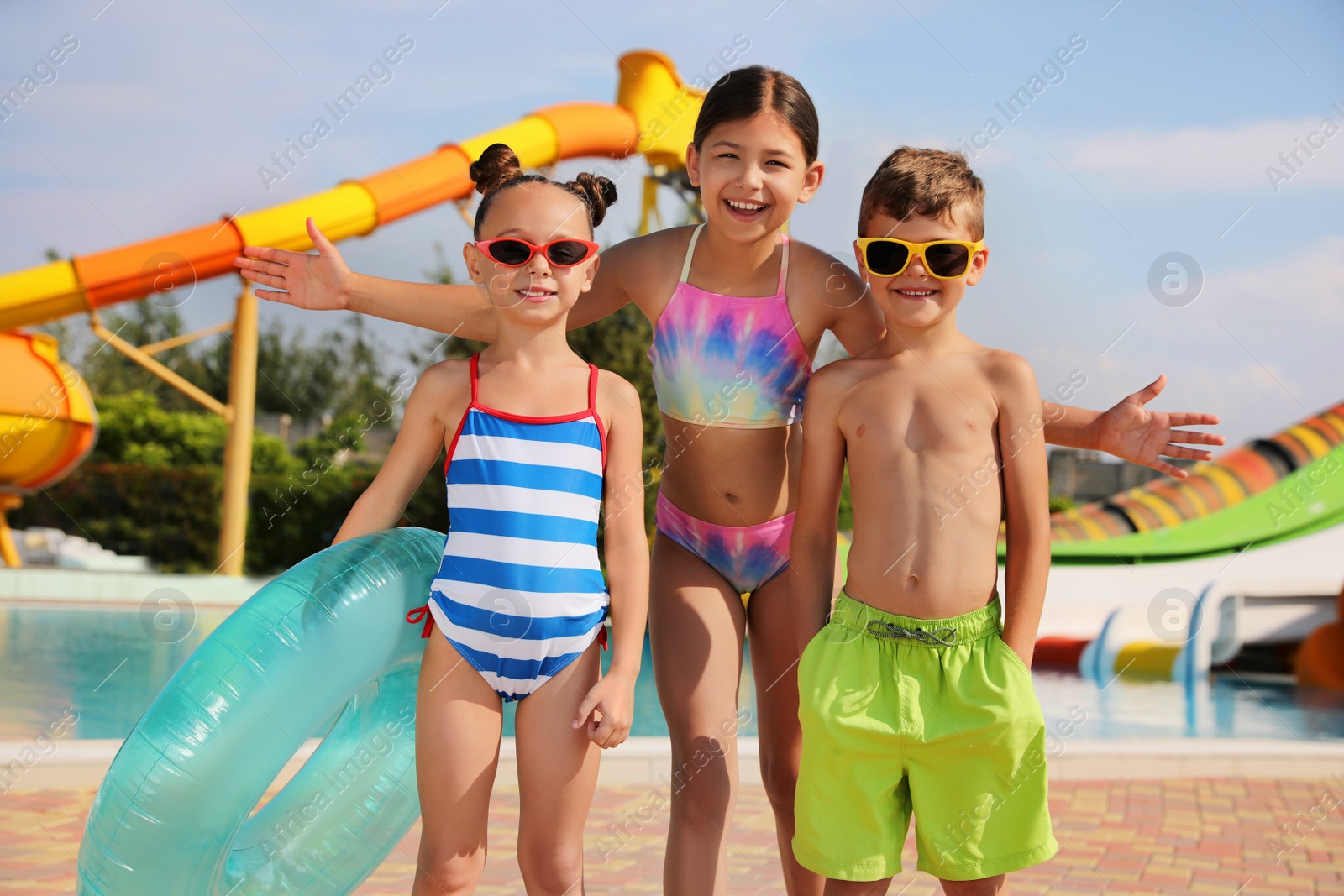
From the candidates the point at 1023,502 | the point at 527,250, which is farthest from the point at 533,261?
the point at 1023,502

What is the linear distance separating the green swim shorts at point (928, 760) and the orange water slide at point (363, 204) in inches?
438

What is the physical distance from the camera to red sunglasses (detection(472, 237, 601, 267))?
8.39ft

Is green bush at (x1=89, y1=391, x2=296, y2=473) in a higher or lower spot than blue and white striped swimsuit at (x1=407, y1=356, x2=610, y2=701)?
higher

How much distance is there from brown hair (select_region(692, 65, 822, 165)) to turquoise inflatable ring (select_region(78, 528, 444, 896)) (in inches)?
51.1

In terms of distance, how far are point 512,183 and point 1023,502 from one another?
4.68 ft

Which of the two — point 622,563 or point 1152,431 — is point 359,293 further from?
point 1152,431

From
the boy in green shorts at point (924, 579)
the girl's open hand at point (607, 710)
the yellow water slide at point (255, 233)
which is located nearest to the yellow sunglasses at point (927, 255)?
the boy in green shorts at point (924, 579)

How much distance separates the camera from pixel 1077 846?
493 cm

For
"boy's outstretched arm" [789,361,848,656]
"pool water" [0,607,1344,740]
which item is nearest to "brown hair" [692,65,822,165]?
"boy's outstretched arm" [789,361,848,656]

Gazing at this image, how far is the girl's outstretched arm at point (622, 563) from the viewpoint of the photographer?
8.07 feet

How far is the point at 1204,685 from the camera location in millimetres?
A: 12906

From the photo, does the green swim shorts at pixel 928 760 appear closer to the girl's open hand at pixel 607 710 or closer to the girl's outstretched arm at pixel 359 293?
the girl's open hand at pixel 607 710

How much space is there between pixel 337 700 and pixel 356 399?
34282 millimetres

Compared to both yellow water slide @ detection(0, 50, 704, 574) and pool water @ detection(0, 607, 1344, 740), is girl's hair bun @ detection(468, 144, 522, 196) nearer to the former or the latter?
pool water @ detection(0, 607, 1344, 740)
